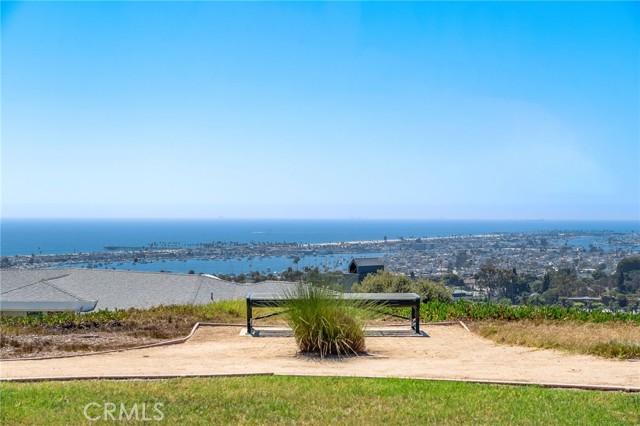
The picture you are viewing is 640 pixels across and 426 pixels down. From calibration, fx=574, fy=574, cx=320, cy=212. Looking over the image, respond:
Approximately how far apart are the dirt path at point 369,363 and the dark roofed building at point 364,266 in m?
11.4

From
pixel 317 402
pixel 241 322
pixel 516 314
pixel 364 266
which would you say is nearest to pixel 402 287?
pixel 516 314

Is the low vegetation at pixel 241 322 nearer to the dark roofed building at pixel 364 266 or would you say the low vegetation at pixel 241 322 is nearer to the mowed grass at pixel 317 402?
the mowed grass at pixel 317 402

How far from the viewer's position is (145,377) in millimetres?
7055

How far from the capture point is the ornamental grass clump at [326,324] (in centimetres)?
888

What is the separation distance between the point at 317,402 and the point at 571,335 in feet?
21.7

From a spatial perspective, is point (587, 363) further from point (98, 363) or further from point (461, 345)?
point (98, 363)

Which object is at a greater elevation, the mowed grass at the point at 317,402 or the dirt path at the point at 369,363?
the mowed grass at the point at 317,402

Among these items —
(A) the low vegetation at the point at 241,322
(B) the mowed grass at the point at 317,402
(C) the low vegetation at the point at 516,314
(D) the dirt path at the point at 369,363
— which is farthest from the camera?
(C) the low vegetation at the point at 516,314

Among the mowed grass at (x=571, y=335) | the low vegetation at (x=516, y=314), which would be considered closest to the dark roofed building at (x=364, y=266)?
the low vegetation at (x=516, y=314)

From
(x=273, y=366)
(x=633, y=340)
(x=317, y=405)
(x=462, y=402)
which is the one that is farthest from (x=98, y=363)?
(x=633, y=340)

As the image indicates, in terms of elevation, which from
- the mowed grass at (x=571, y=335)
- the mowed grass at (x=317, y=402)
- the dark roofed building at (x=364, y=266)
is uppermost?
the dark roofed building at (x=364, y=266)

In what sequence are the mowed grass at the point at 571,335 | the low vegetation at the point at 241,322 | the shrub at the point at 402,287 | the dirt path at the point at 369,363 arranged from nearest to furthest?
1. the dirt path at the point at 369,363
2. the mowed grass at the point at 571,335
3. the low vegetation at the point at 241,322
4. the shrub at the point at 402,287

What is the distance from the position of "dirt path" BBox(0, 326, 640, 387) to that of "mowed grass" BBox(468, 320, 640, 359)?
373mm

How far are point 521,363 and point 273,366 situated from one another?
3575mm
